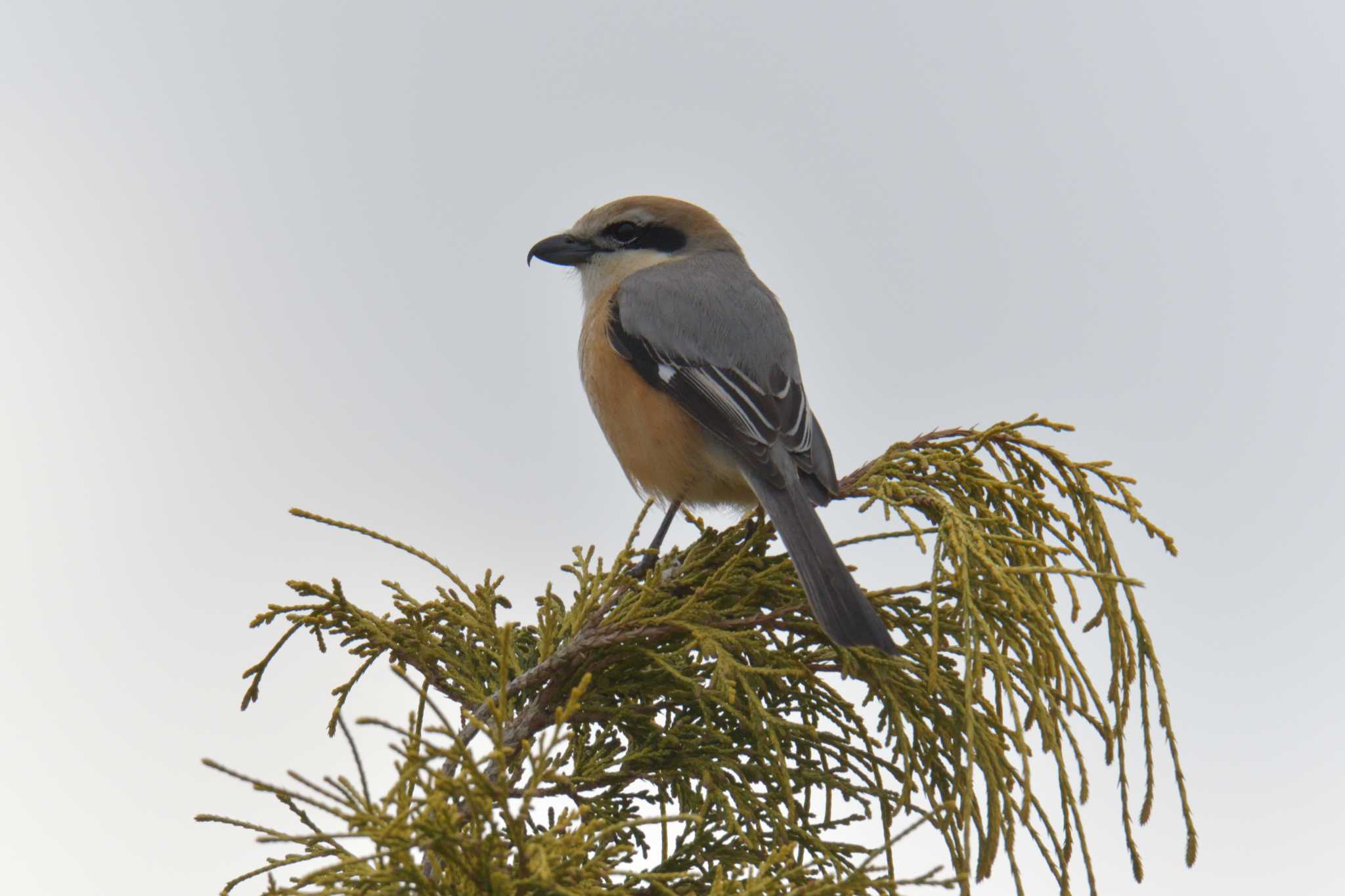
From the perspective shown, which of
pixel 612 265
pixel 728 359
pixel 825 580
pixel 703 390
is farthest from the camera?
pixel 612 265

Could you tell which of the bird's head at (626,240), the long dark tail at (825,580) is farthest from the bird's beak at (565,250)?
the long dark tail at (825,580)

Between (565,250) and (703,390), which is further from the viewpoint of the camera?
(565,250)

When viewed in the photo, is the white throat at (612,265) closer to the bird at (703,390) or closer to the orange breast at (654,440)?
the bird at (703,390)

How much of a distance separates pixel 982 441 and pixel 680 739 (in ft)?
3.48

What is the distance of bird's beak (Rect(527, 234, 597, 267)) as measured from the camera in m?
4.68

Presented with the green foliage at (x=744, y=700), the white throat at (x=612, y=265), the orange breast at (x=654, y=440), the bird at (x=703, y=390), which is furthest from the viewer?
the white throat at (x=612, y=265)

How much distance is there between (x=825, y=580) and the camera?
2.60 metres

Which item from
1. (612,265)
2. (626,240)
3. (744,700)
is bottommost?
(744,700)

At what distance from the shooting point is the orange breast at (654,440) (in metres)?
3.62

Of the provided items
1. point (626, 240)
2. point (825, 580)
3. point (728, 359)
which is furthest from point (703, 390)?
point (626, 240)

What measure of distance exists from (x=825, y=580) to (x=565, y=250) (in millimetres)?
2416

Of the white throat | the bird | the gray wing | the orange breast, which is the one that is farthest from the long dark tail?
the white throat

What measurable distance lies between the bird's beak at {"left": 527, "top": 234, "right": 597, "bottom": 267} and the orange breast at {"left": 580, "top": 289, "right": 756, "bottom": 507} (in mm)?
714

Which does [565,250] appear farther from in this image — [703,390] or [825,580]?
[825,580]
